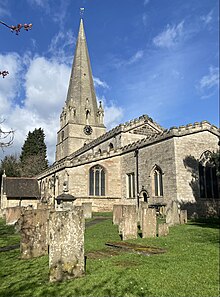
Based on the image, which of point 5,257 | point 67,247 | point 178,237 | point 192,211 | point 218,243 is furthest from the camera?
point 192,211

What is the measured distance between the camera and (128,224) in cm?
1002

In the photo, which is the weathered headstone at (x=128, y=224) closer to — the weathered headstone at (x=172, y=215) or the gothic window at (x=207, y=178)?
the weathered headstone at (x=172, y=215)

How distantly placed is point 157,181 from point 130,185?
390 cm

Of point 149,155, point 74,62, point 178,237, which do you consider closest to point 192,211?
point 149,155

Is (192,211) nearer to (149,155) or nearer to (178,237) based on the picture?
(149,155)

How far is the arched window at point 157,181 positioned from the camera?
68.5 ft

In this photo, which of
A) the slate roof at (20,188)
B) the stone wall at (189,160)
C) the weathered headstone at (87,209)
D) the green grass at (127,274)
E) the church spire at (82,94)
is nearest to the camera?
the green grass at (127,274)

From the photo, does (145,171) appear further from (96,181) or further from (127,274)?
(127,274)

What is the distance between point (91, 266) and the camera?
646 centimetres

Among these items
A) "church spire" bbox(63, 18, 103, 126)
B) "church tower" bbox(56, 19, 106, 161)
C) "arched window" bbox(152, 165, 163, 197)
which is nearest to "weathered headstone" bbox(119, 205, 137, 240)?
"arched window" bbox(152, 165, 163, 197)

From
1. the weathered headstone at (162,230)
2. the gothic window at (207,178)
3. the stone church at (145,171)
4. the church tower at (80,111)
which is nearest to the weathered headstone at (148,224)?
the weathered headstone at (162,230)

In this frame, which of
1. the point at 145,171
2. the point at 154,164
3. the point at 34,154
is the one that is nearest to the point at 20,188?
the point at 145,171

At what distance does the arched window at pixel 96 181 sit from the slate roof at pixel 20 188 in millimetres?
12189

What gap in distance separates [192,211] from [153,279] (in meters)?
14.5
